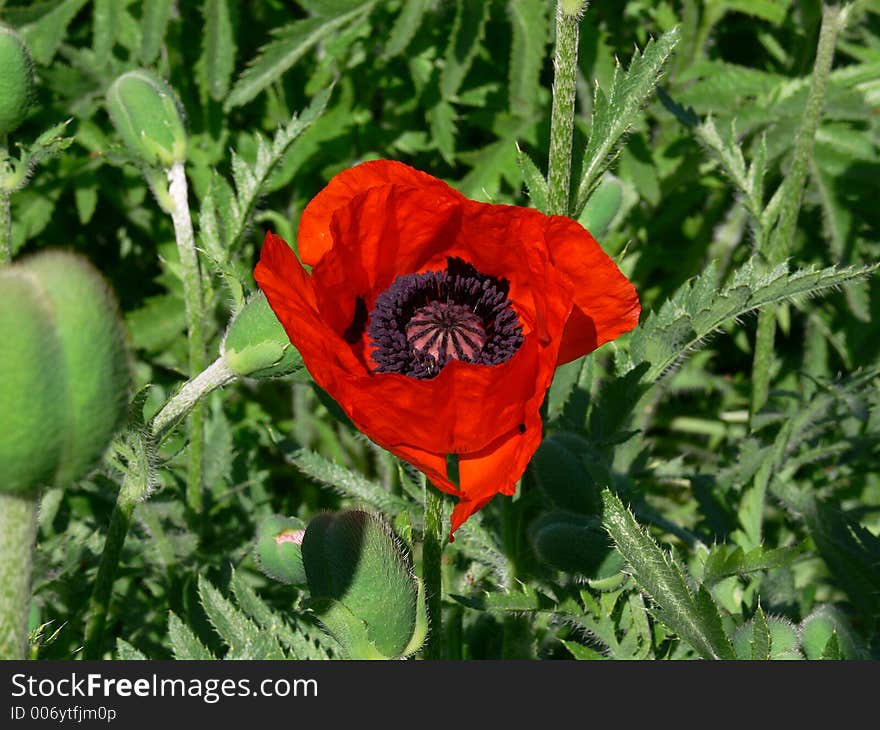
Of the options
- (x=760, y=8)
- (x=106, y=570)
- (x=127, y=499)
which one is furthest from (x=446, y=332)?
(x=760, y=8)

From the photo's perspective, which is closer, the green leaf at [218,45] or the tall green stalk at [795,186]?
the tall green stalk at [795,186]

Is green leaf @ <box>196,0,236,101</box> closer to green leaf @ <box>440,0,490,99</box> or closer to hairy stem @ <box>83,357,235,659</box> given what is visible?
green leaf @ <box>440,0,490,99</box>

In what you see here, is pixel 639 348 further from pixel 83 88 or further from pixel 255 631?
pixel 83 88

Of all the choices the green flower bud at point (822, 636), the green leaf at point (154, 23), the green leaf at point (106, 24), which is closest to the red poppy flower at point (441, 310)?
the green flower bud at point (822, 636)

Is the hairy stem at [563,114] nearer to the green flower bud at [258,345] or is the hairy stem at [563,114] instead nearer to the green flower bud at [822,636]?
the green flower bud at [258,345]

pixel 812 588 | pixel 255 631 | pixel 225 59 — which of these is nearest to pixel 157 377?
pixel 225 59

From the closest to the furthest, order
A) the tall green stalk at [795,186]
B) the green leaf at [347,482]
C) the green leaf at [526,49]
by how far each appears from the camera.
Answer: the green leaf at [347,482] → the tall green stalk at [795,186] → the green leaf at [526,49]

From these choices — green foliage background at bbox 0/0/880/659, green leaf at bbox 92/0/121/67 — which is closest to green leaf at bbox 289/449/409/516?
green foliage background at bbox 0/0/880/659
